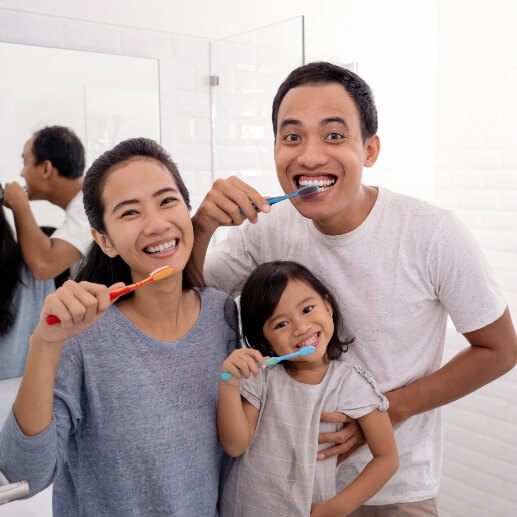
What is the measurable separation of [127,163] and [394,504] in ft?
2.44

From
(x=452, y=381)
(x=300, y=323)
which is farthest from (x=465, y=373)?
(x=300, y=323)

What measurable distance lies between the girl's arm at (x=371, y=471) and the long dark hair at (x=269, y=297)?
0.43ft

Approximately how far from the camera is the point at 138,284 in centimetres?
81

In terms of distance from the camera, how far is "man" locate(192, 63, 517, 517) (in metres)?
1.09

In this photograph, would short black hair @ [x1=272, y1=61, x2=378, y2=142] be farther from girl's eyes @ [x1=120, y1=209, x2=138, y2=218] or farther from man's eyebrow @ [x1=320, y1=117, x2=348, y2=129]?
girl's eyes @ [x1=120, y1=209, x2=138, y2=218]

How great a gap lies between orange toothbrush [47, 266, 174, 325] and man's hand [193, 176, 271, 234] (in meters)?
0.19

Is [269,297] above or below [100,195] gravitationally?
below

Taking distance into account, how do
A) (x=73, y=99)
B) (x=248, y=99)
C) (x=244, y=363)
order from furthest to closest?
1. (x=248, y=99)
2. (x=73, y=99)
3. (x=244, y=363)

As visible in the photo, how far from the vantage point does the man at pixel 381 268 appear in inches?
43.0

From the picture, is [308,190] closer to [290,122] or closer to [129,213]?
[290,122]

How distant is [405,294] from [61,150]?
3.00 feet

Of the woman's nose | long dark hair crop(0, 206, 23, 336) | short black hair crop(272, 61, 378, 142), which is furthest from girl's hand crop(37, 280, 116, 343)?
long dark hair crop(0, 206, 23, 336)

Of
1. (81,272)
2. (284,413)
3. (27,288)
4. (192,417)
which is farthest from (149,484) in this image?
(27,288)

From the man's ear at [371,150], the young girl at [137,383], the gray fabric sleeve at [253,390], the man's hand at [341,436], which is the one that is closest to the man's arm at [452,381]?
the man's hand at [341,436]
